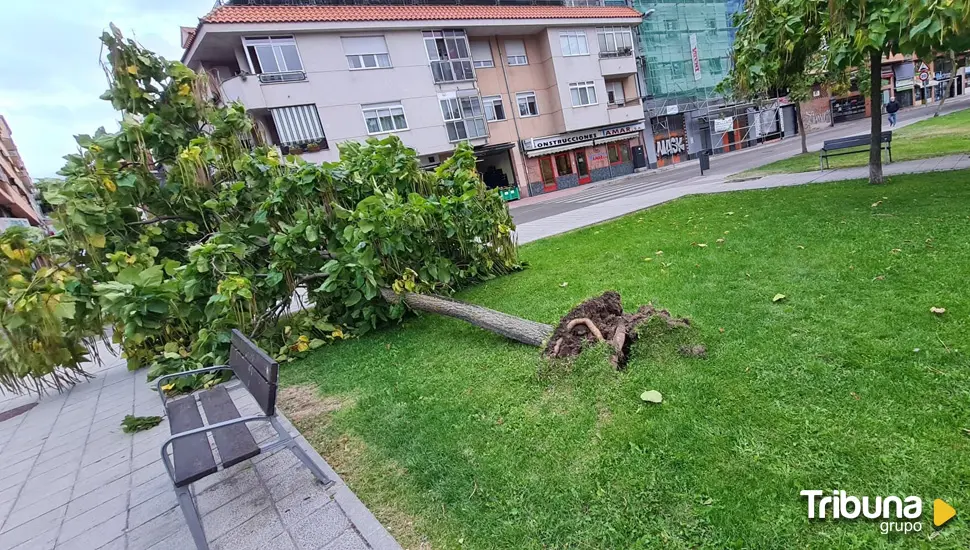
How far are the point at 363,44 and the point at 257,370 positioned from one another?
23.7m

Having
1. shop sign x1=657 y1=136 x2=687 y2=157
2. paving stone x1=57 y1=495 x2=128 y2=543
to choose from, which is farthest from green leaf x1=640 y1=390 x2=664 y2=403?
shop sign x1=657 y1=136 x2=687 y2=157

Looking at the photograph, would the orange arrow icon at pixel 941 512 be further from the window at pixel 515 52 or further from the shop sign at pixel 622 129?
the shop sign at pixel 622 129

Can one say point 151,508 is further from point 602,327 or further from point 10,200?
point 10,200

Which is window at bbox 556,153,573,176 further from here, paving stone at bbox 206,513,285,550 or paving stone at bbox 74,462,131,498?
paving stone at bbox 206,513,285,550

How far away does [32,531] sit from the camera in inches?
116

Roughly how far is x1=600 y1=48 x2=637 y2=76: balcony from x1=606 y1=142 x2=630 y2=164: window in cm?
498

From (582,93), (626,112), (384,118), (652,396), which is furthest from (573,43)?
(652,396)

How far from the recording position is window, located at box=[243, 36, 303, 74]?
19328 millimetres

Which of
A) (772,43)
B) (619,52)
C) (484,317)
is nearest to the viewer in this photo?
(484,317)

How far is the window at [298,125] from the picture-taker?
66.2ft

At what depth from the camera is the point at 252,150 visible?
21.1 ft

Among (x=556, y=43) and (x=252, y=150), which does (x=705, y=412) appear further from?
(x=556, y=43)

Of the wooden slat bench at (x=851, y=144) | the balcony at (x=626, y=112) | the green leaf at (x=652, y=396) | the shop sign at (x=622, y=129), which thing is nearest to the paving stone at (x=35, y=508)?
the green leaf at (x=652, y=396)

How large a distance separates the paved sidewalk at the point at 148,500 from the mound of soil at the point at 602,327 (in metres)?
1.98
